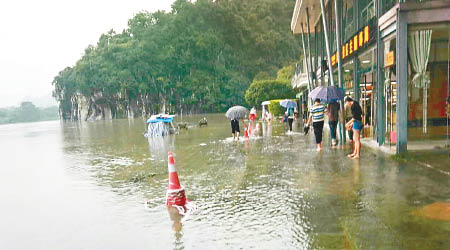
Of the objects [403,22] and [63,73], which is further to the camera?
[63,73]

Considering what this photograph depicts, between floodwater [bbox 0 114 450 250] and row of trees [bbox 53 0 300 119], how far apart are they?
65.5 m

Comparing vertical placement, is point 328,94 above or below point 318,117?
above

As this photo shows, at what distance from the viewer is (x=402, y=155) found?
10.2 m

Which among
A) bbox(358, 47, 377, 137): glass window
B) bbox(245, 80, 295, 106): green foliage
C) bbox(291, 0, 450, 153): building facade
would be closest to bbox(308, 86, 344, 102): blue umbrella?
bbox(291, 0, 450, 153): building facade

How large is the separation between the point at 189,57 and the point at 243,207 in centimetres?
7126

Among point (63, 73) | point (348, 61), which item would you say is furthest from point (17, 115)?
point (348, 61)

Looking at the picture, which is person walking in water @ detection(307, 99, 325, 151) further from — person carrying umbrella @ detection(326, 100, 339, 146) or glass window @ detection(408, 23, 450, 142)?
glass window @ detection(408, 23, 450, 142)

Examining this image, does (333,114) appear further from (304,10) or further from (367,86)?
(304,10)

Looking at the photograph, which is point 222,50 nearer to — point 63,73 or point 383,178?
point 63,73

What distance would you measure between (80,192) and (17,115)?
620ft

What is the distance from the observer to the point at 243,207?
20.7ft

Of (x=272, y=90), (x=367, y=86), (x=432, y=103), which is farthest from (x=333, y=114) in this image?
(x=272, y=90)

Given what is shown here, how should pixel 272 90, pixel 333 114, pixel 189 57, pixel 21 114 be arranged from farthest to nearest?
pixel 21 114
pixel 189 57
pixel 272 90
pixel 333 114

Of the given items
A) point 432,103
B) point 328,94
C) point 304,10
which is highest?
point 304,10
